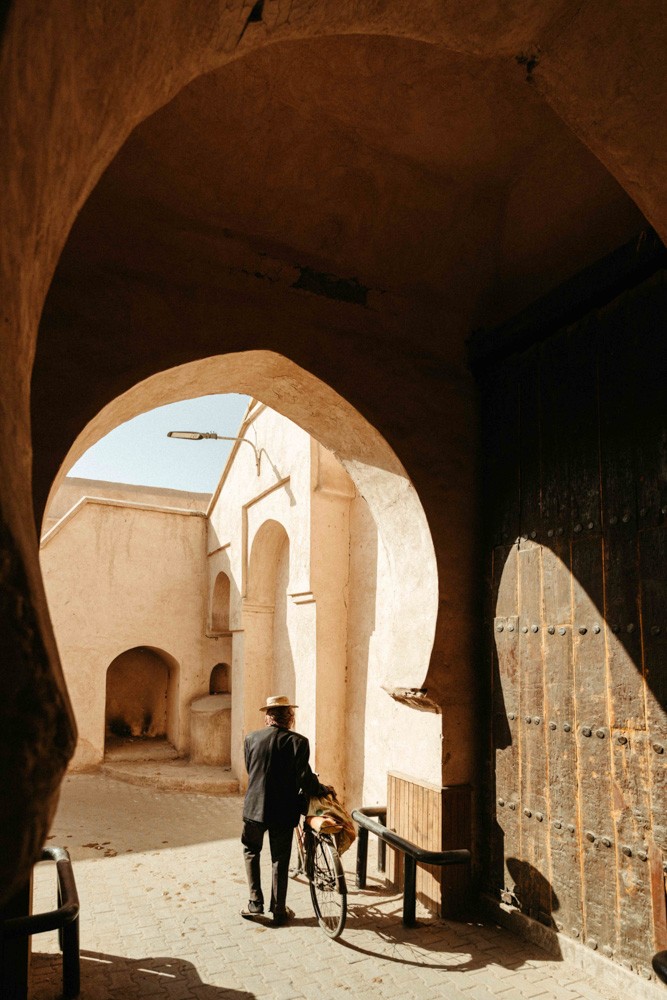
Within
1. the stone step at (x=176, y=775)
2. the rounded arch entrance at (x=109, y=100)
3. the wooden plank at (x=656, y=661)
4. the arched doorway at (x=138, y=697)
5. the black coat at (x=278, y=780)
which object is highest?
the rounded arch entrance at (x=109, y=100)

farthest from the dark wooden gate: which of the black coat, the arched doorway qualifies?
the arched doorway

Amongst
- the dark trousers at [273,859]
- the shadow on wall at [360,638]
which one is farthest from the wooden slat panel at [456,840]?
the shadow on wall at [360,638]

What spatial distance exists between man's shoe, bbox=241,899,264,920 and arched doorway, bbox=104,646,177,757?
11955 mm

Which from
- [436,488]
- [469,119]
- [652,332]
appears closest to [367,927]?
[436,488]

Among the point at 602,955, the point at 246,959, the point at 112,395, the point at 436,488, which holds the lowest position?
the point at 246,959

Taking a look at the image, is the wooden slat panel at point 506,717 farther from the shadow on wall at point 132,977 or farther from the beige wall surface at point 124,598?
the beige wall surface at point 124,598

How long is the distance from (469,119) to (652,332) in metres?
1.98

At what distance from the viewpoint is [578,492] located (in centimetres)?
422

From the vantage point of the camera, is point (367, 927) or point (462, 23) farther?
point (367, 927)

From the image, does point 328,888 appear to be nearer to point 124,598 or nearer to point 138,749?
point 124,598

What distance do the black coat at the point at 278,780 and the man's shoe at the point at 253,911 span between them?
588 mm

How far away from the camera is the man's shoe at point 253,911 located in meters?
4.94

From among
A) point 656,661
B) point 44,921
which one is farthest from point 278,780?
point 656,661

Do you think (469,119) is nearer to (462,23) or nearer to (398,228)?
(398,228)
